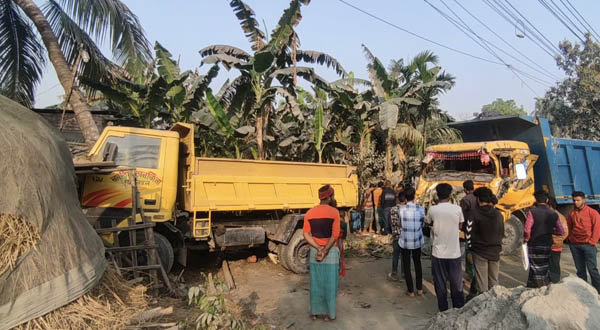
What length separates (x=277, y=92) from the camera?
10.2 meters

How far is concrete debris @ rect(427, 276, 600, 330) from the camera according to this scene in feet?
9.80

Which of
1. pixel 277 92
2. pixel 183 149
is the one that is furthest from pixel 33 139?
pixel 277 92

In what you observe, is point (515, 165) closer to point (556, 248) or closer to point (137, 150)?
point (556, 248)

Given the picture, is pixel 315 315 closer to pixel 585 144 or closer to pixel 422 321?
pixel 422 321

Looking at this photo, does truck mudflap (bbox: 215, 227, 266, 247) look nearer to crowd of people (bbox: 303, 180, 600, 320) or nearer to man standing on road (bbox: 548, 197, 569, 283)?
crowd of people (bbox: 303, 180, 600, 320)

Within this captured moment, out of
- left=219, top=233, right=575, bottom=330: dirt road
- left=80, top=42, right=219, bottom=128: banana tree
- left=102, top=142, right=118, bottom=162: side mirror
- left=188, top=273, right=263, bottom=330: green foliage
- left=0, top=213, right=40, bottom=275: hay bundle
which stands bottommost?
left=219, top=233, right=575, bottom=330: dirt road

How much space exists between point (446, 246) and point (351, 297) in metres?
1.84

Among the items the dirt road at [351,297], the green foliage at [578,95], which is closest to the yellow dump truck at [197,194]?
the dirt road at [351,297]

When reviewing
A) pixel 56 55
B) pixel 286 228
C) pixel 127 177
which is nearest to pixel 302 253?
pixel 286 228

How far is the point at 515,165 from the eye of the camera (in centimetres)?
818

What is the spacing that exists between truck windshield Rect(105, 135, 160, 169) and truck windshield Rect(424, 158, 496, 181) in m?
5.99

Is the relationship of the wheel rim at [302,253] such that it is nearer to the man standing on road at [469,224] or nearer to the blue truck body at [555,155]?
the man standing on road at [469,224]

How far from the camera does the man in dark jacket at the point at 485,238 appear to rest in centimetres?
462

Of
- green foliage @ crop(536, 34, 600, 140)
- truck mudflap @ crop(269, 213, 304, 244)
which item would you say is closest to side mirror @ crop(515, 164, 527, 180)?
truck mudflap @ crop(269, 213, 304, 244)
